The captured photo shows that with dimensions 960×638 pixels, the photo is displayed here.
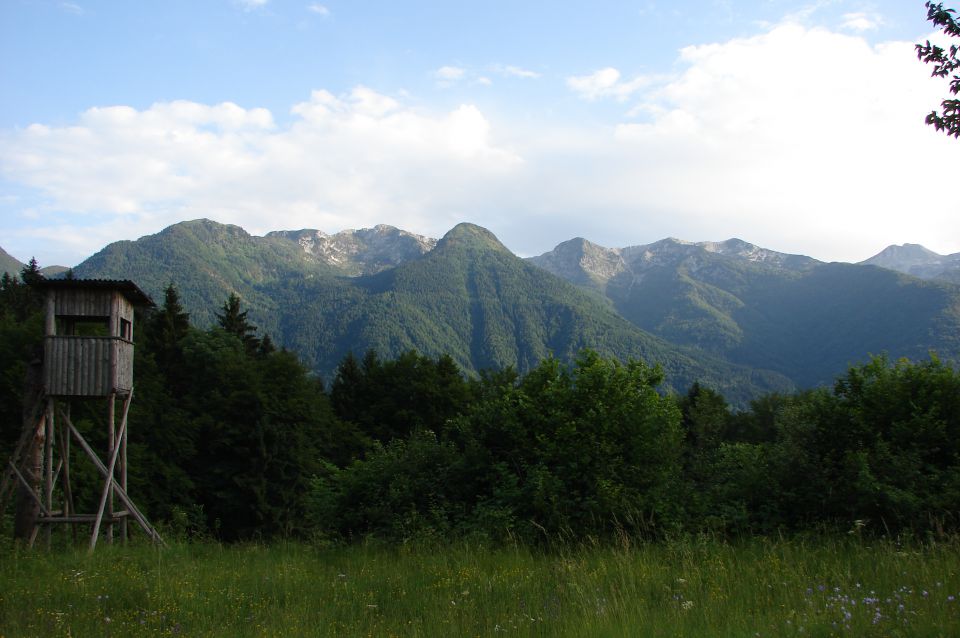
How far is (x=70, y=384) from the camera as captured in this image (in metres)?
15.5

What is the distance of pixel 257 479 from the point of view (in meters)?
35.7

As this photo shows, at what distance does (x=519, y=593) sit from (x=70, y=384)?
43.3 feet

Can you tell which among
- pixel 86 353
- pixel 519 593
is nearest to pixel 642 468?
pixel 519 593

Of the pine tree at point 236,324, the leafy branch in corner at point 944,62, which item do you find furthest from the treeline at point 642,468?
the pine tree at point 236,324

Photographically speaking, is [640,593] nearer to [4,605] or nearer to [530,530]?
[530,530]

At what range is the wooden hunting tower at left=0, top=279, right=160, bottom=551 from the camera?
1481 centimetres

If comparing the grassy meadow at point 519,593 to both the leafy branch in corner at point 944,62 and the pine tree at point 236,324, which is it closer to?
the leafy branch in corner at point 944,62

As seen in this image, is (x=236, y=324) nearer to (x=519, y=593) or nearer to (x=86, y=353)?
(x=86, y=353)

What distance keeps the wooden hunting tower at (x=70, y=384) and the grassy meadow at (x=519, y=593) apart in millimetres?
6559

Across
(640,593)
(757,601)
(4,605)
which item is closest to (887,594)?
(757,601)

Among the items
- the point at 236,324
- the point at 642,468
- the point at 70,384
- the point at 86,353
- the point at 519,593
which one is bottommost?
the point at 519,593

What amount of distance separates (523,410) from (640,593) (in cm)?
557

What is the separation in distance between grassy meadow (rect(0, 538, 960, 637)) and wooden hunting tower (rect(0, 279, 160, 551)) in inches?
258

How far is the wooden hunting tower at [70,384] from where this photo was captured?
48.6ft
